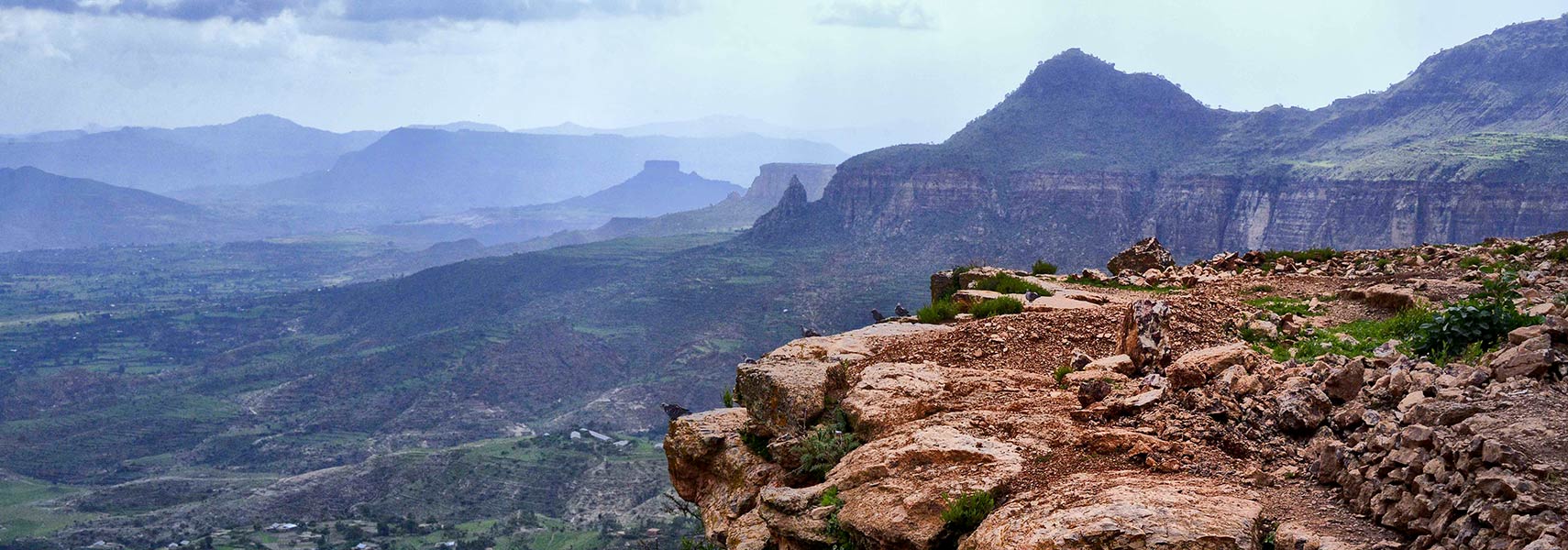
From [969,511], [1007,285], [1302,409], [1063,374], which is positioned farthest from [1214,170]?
[969,511]

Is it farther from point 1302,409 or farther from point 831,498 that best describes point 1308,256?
point 831,498

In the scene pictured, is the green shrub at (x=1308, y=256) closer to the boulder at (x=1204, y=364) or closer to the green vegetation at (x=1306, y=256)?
the green vegetation at (x=1306, y=256)

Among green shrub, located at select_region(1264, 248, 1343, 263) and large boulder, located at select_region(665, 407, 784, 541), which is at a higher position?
green shrub, located at select_region(1264, 248, 1343, 263)

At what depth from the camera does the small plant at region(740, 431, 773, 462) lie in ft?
37.2

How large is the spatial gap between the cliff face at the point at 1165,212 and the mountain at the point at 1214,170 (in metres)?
0.14

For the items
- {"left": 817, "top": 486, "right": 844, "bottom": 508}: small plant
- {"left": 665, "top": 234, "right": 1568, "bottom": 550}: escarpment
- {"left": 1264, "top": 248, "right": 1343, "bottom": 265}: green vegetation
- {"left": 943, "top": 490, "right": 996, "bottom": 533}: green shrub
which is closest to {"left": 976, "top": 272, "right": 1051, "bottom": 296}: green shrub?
{"left": 665, "top": 234, "right": 1568, "bottom": 550}: escarpment

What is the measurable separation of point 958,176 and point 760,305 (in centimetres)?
2858

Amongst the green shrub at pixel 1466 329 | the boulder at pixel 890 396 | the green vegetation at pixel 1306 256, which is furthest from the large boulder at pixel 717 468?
the green vegetation at pixel 1306 256

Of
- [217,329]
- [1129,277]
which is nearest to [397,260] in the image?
[217,329]

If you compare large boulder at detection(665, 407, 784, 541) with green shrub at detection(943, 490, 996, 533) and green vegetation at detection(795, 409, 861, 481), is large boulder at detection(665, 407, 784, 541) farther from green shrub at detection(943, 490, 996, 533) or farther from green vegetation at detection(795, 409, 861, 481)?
green shrub at detection(943, 490, 996, 533)

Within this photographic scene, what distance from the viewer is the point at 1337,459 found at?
6.88 meters

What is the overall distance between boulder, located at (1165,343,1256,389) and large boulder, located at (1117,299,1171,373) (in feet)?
0.68

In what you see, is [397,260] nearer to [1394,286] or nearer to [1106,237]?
[1106,237]

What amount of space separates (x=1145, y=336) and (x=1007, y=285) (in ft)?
25.1
